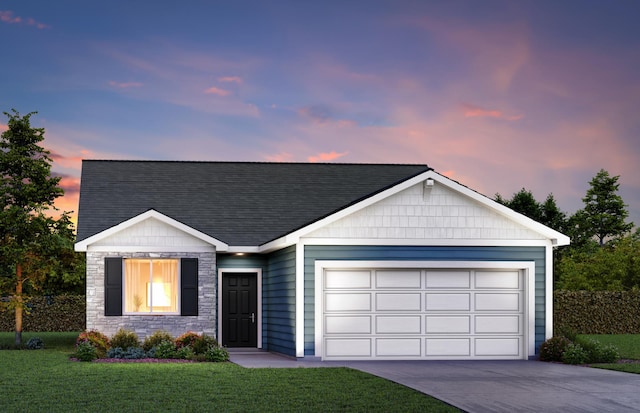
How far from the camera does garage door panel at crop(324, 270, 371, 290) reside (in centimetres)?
1975

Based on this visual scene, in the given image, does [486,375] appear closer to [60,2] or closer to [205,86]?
[205,86]

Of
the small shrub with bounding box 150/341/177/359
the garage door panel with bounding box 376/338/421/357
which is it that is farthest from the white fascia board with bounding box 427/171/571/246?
the small shrub with bounding box 150/341/177/359

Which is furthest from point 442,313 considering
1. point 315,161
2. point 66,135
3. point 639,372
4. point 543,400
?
point 66,135

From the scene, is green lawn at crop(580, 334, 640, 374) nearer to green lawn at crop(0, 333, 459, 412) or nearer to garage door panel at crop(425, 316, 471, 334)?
garage door panel at crop(425, 316, 471, 334)

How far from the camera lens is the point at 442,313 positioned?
20.0 metres

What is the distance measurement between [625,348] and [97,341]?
48.2ft

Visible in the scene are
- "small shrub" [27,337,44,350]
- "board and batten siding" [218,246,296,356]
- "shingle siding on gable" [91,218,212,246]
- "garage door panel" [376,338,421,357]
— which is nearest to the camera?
"garage door panel" [376,338,421,357]

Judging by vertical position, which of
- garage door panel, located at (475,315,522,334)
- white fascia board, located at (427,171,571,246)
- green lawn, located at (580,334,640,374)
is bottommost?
green lawn, located at (580,334,640,374)

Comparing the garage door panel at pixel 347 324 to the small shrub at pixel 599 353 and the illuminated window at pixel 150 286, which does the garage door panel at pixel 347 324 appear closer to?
the illuminated window at pixel 150 286

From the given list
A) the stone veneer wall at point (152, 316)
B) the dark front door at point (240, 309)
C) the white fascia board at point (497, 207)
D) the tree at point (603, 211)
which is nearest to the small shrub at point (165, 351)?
the stone veneer wall at point (152, 316)

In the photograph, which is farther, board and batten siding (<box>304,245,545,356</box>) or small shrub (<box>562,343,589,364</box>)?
board and batten siding (<box>304,245,545,356</box>)

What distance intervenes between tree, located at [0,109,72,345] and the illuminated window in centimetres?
388

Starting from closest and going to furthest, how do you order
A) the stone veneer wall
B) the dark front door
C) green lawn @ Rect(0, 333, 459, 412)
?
green lawn @ Rect(0, 333, 459, 412) < the stone veneer wall < the dark front door

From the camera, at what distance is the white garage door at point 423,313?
19.8m
